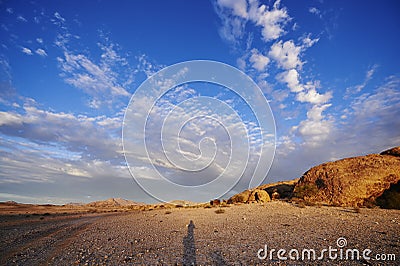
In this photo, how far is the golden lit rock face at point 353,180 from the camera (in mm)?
19531

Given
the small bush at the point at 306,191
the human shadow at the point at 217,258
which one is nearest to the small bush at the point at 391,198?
the small bush at the point at 306,191

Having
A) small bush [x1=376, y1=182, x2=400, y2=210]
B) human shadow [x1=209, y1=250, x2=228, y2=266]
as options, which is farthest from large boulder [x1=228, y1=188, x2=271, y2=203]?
human shadow [x1=209, y1=250, x2=228, y2=266]

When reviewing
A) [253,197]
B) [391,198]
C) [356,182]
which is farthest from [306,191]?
[391,198]

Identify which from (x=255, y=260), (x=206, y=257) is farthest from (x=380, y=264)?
(x=206, y=257)

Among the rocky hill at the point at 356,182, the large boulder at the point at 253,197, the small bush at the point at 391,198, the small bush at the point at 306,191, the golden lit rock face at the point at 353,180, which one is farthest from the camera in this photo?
the large boulder at the point at 253,197

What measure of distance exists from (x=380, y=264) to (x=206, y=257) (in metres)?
4.50

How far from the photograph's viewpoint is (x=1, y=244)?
10.0 metres

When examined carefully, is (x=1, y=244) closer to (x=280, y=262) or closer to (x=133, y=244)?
(x=133, y=244)

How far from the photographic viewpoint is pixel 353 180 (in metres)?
20.1

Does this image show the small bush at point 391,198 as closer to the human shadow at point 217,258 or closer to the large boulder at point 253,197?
the large boulder at point 253,197

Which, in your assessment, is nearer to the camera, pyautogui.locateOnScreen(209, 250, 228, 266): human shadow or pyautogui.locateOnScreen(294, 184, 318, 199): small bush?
pyautogui.locateOnScreen(209, 250, 228, 266): human shadow

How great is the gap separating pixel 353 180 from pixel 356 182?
0.29 meters

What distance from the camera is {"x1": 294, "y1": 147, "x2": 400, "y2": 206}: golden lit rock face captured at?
19.5m

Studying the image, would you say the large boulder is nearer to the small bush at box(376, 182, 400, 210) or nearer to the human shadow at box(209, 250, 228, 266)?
the small bush at box(376, 182, 400, 210)
